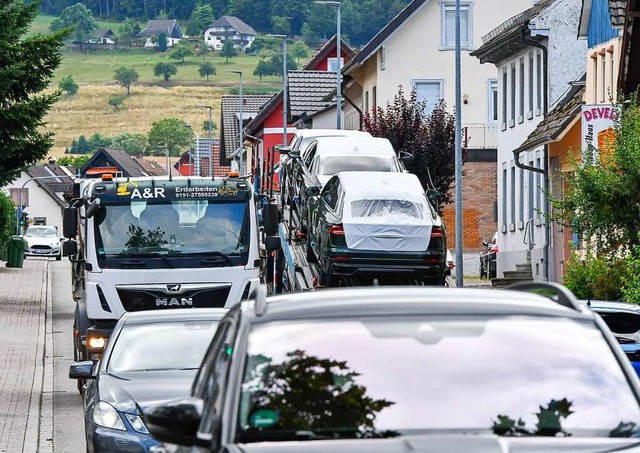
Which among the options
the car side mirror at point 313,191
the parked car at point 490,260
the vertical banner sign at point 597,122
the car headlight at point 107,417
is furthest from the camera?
the parked car at point 490,260

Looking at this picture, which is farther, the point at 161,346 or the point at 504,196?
the point at 504,196

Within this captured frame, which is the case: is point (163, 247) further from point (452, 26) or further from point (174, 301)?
point (452, 26)

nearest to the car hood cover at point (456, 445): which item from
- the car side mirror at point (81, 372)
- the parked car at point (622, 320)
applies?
the car side mirror at point (81, 372)

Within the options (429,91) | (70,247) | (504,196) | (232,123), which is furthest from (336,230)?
(232,123)

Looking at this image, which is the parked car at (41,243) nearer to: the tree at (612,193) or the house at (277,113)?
the house at (277,113)

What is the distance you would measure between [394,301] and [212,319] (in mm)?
8439

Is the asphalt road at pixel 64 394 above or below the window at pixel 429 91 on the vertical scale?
below

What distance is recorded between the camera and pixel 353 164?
31.6 metres

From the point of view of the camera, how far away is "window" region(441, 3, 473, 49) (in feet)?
210

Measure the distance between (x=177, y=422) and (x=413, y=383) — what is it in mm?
849

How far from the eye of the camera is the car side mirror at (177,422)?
19.1ft

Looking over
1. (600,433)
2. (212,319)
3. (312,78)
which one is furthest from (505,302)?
(312,78)

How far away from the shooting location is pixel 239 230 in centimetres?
2202

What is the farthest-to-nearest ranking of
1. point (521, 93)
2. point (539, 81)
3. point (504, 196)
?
1. point (504, 196)
2. point (521, 93)
3. point (539, 81)
